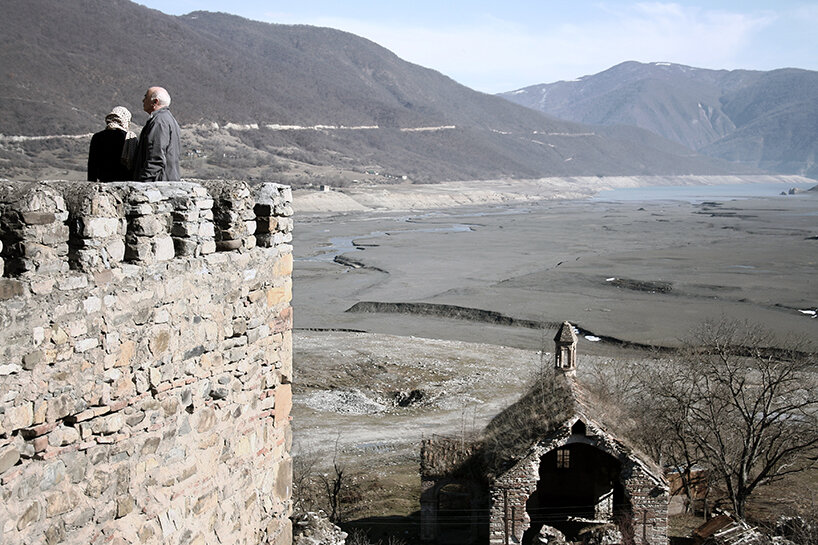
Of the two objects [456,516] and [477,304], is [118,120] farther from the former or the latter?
[477,304]

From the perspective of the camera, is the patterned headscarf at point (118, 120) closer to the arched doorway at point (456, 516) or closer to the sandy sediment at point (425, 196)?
the arched doorway at point (456, 516)

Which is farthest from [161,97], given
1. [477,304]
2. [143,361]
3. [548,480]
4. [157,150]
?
[477,304]

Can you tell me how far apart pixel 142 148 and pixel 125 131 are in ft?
1.46

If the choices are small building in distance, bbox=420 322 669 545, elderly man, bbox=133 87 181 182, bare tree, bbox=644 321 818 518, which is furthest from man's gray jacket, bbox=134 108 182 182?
bare tree, bbox=644 321 818 518

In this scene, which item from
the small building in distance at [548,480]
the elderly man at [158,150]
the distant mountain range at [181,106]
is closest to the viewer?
the elderly man at [158,150]

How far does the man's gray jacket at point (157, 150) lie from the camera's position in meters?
5.09

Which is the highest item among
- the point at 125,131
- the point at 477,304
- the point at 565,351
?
the point at 125,131

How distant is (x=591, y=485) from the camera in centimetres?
1817

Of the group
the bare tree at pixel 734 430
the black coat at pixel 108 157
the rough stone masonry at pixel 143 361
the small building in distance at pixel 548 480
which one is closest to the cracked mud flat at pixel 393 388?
the bare tree at pixel 734 430

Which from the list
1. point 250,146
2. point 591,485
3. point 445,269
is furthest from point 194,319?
point 250,146

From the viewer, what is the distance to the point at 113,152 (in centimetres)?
Answer: 550

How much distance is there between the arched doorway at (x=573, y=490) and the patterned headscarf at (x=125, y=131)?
13.6 metres

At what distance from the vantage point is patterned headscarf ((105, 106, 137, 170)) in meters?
5.40

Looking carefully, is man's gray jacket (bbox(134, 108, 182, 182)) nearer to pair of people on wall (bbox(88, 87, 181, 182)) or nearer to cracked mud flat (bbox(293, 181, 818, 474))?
pair of people on wall (bbox(88, 87, 181, 182))
